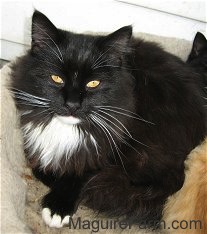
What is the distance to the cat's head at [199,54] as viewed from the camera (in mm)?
2195

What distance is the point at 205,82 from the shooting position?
206cm

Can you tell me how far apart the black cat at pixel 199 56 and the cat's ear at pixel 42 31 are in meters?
0.91

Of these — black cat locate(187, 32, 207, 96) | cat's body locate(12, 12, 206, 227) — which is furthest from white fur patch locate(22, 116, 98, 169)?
black cat locate(187, 32, 207, 96)

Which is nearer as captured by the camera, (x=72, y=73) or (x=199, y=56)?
(x=72, y=73)

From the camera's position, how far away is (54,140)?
5.36ft

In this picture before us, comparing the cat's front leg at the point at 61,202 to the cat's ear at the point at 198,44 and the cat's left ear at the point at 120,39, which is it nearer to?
the cat's left ear at the point at 120,39

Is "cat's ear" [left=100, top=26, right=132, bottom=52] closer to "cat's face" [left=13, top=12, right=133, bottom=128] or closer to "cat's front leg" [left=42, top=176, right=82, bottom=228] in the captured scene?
"cat's face" [left=13, top=12, right=133, bottom=128]

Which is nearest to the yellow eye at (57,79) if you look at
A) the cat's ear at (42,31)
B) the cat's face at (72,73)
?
the cat's face at (72,73)

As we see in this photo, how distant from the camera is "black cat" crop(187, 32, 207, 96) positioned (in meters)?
2.16

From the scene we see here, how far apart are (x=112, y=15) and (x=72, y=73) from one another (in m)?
1.15

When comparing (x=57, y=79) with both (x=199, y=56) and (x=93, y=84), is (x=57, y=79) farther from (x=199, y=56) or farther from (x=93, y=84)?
(x=199, y=56)

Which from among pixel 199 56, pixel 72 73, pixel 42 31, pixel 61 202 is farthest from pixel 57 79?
pixel 199 56

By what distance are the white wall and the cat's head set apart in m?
0.25

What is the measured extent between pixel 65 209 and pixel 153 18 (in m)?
1.38
